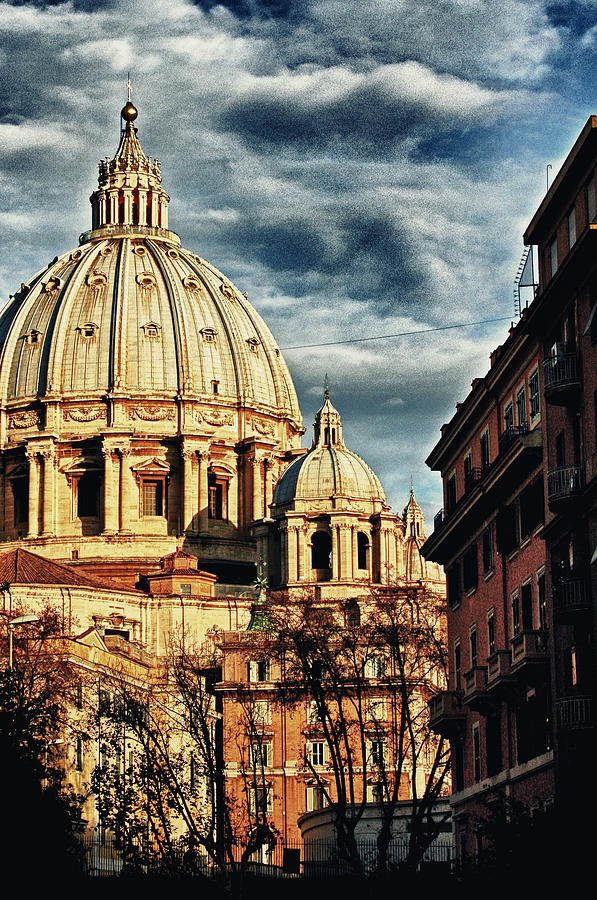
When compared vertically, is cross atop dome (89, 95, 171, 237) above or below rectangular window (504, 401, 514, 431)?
above

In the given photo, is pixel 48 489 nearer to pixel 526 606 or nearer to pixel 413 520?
pixel 413 520

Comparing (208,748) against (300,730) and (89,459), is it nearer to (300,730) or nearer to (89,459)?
(300,730)

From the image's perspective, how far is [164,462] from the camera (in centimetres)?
14875

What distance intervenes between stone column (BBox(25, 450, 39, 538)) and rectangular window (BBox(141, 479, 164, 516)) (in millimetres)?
7730

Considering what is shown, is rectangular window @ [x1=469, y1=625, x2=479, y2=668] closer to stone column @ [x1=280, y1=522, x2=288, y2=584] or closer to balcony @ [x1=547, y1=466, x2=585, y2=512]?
balcony @ [x1=547, y1=466, x2=585, y2=512]

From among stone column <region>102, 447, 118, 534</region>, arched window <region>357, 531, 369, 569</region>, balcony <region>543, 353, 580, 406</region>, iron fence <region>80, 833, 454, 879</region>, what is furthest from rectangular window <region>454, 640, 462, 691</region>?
stone column <region>102, 447, 118, 534</region>

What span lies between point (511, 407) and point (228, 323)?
10306 cm

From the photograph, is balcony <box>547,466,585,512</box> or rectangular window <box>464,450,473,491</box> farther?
rectangular window <box>464,450,473,491</box>

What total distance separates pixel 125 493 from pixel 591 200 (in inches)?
4032

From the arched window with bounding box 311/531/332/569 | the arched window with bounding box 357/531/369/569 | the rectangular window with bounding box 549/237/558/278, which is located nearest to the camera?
the rectangular window with bounding box 549/237/558/278

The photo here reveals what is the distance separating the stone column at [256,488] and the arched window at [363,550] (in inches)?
722

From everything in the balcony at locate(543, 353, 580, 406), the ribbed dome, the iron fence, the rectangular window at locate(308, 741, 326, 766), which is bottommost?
the iron fence

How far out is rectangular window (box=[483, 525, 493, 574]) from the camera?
59688 mm

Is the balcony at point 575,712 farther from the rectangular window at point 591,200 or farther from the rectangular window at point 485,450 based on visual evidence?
the rectangular window at point 485,450
